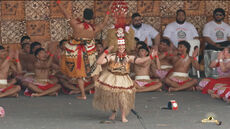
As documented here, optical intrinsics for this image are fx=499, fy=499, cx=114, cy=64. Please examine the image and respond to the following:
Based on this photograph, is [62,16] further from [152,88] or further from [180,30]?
[152,88]

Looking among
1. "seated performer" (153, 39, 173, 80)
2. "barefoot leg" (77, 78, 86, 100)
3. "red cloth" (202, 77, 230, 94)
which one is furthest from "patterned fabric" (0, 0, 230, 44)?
"red cloth" (202, 77, 230, 94)

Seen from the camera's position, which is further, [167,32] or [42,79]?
[167,32]

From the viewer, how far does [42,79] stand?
9305 mm

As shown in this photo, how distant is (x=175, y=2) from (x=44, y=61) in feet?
12.4

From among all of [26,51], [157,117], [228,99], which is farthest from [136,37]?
[157,117]

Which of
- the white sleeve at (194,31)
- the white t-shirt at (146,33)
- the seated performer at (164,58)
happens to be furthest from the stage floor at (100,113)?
the white sleeve at (194,31)

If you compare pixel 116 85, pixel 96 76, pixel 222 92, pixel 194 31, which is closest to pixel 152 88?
pixel 96 76

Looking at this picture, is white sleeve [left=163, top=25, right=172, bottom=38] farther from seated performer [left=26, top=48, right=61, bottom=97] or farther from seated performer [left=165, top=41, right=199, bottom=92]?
seated performer [left=26, top=48, right=61, bottom=97]

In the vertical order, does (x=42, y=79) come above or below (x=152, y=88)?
above

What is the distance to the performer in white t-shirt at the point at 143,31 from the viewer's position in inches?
427

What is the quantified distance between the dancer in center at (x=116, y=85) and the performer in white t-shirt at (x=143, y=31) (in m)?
3.92

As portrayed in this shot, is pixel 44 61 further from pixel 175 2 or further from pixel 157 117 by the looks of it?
pixel 175 2

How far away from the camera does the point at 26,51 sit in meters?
10.1

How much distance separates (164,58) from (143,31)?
0.94m
